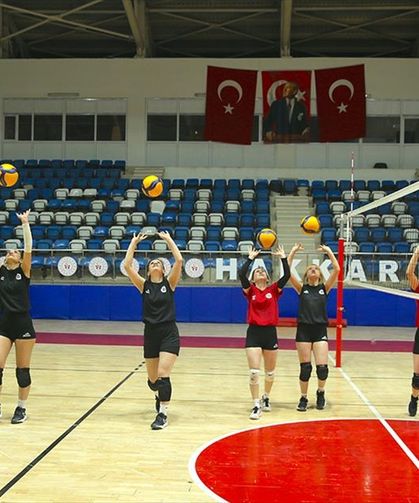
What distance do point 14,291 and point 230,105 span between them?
18.1 m

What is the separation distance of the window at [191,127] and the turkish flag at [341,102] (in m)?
4.40

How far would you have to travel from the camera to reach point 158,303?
23.3ft

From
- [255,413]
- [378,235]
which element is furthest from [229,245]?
[255,413]

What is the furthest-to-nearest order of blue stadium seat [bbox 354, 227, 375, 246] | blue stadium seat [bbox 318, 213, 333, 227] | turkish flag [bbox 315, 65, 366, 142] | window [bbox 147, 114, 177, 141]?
1. window [bbox 147, 114, 177, 141]
2. turkish flag [bbox 315, 65, 366, 142]
3. blue stadium seat [bbox 318, 213, 333, 227]
4. blue stadium seat [bbox 354, 227, 375, 246]

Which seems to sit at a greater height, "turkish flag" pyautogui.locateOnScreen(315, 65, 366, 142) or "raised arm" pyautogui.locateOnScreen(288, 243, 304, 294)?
"turkish flag" pyautogui.locateOnScreen(315, 65, 366, 142)

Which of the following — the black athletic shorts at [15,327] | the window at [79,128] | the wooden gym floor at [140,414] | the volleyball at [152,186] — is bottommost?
the wooden gym floor at [140,414]

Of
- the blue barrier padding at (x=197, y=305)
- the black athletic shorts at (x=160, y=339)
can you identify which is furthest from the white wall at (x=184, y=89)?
the black athletic shorts at (x=160, y=339)

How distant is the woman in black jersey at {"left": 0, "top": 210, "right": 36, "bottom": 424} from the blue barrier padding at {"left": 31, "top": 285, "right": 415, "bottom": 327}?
32.0 ft

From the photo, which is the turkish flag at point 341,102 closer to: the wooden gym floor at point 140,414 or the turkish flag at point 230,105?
the turkish flag at point 230,105

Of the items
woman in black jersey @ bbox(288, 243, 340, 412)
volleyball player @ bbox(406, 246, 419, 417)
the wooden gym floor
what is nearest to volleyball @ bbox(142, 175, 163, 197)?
woman in black jersey @ bbox(288, 243, 340, 412)

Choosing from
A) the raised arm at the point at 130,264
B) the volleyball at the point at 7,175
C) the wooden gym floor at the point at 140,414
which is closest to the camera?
the wooden gym floor at the point at 140,414

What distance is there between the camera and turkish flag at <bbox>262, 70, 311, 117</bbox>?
78.6 feet

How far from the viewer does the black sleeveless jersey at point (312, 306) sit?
8.03 metres

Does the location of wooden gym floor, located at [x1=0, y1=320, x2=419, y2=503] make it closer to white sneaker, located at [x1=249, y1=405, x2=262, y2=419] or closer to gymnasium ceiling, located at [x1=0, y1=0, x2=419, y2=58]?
white sneaker, located at [x1=249, y1=405, x2=262, y2=419]
